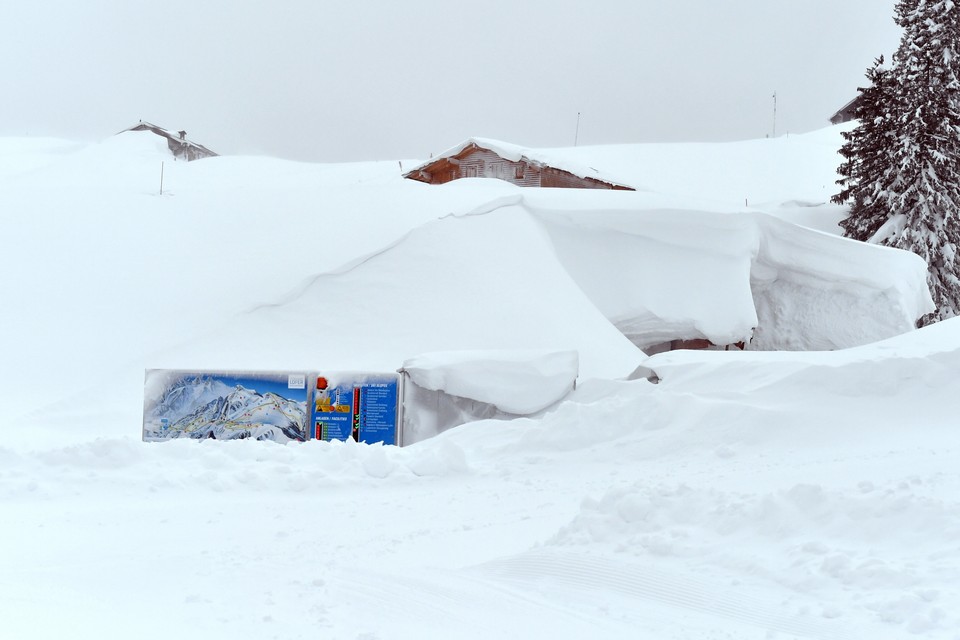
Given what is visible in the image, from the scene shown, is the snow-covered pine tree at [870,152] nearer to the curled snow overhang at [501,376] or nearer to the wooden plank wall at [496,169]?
the wooden plank wall at [496,169]

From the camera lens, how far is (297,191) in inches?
577

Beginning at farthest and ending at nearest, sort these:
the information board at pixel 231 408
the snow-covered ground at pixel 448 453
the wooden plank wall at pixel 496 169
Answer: the wooden plank wall at pixel 496 169
the information board at pixel 231 408
the snow-covered ground at pixel 448 453

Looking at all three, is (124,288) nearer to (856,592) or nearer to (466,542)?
(466,542)

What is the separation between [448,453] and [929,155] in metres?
18.5

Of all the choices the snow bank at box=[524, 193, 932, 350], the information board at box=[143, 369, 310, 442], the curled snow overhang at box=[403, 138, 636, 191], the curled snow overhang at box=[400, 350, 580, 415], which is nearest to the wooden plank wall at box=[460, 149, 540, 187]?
the curled snow overhang at box=[403, 138, 636, 191]

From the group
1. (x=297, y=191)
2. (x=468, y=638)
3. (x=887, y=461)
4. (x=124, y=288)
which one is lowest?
(x=468, y=638)

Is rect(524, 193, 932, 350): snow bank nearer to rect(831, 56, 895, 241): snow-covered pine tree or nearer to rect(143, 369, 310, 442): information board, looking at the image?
rect(831, 56, 895, 241): snow-covered pine tree

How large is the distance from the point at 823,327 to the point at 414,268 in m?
9.01

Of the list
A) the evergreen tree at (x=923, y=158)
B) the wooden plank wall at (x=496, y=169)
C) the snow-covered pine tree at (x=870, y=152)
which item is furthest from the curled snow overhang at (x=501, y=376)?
the snow-covered pine tree at (x=870, y=152)

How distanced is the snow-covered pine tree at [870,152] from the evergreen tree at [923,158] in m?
0.04

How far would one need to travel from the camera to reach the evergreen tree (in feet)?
65.1

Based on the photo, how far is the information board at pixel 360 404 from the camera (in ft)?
25.7

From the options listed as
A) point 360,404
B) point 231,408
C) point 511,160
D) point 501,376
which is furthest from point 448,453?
point 511,160

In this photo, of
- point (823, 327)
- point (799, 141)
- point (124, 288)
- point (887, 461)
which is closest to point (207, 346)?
point (124, 288)
